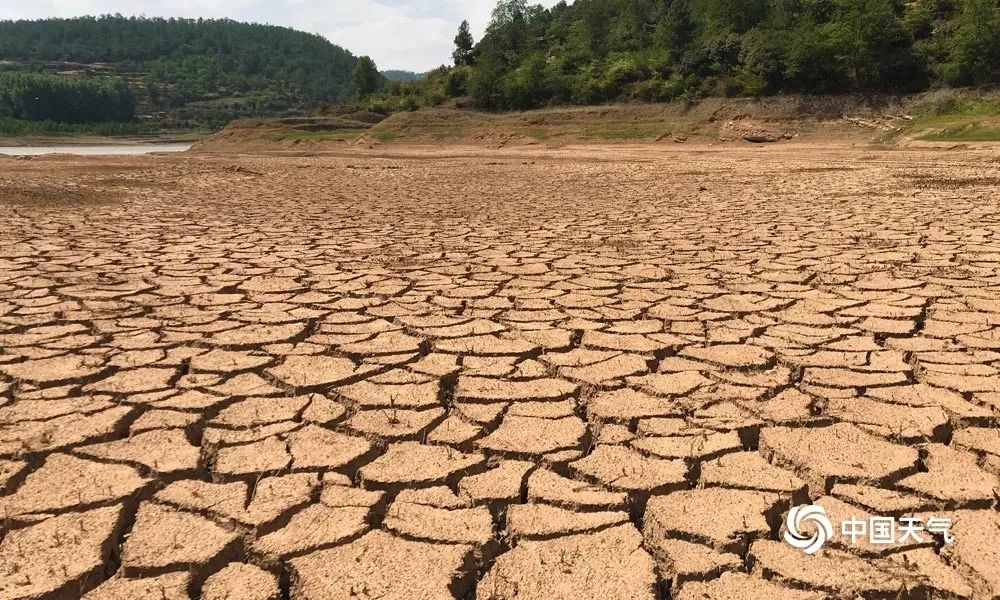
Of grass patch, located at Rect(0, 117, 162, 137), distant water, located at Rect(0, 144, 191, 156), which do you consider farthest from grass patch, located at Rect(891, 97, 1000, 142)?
grass patch, located at Rect(0, 117, 162, 137)

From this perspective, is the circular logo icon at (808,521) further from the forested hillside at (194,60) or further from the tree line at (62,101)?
the forested hillside at (194,60)

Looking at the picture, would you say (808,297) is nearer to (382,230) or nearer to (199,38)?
(382,230)

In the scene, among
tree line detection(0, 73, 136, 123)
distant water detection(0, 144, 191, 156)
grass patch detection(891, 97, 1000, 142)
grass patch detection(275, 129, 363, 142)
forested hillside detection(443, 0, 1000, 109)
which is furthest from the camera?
tree line detection(0, 73, 136, 123)

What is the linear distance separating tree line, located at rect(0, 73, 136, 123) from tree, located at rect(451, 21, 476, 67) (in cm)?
3992

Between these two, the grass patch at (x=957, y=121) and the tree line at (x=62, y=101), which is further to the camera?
the tree line at (x=62, y=101)

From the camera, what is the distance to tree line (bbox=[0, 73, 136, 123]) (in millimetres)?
67000

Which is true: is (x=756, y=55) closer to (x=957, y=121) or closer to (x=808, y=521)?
(x=957, y=121)

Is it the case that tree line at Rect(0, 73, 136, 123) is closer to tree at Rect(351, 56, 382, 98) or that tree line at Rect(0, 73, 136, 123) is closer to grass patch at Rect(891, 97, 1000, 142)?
tree at Rect(351, 56, 382, 98)

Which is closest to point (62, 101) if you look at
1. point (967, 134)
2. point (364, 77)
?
Result: point (364, 77)

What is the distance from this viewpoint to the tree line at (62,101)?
220ft

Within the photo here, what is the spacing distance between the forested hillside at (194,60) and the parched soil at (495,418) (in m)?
81.4

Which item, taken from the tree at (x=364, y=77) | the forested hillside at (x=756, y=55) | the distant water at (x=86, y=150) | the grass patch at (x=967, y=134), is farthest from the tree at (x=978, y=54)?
the tree at (x=364, y=77)

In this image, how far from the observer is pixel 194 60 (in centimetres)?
11200

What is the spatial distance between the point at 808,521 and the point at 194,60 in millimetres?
125960
